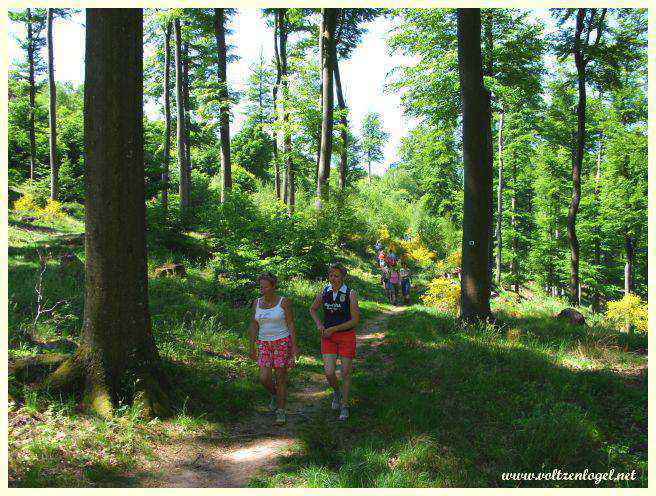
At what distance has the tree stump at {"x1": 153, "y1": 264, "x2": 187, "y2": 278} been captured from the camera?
36.9ft

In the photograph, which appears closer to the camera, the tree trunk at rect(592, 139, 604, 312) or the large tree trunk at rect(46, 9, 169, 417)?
the large tree trunk at rect(46, 9, 169, 417)

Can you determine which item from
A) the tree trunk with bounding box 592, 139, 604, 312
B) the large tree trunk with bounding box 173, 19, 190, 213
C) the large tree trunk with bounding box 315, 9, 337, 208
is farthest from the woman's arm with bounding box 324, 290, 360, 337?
the tree trunk with bounding box 592, 139, 604, 312

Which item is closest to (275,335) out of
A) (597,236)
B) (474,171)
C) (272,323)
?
(272,323)

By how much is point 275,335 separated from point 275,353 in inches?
9.4

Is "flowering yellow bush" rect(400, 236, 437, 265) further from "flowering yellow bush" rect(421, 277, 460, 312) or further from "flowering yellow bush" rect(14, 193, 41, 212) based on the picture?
"flowering yellow bush" rect(14, 193, 41, 212)

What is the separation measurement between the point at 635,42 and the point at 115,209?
67.0 ft

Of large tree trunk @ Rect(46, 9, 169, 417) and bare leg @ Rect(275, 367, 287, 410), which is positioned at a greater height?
large tree trunk @ Rect(46, 9, 169, 417)

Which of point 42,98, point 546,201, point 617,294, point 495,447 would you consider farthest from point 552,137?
point 42,98

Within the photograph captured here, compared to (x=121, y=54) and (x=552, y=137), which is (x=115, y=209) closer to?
(x=121, y=54)

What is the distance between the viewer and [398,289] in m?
15.0

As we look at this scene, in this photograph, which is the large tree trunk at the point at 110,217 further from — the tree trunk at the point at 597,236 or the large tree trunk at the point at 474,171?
the tree trunk at the point at 597,236

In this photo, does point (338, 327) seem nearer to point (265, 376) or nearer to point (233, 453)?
point (265, 376)

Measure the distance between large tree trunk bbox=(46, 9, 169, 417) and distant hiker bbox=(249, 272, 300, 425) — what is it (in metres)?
1.43

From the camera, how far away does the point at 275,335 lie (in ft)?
18.0
